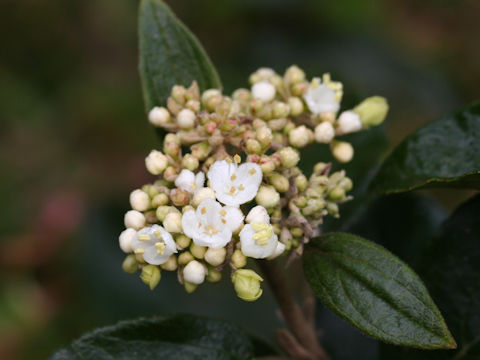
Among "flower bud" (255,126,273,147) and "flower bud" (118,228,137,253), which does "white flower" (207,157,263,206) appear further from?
"flower bud" (118,228,137,253)

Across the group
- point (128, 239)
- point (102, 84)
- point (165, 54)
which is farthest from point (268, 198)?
point (102, 84)

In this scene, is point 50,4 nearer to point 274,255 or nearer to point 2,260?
point 2,260

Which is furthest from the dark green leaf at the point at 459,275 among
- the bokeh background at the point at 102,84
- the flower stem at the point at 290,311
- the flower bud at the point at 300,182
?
the bokeh background at the point at 102,84

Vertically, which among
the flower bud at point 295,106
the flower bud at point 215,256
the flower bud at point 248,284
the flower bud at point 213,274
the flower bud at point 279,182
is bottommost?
the flower bud at point 248,284

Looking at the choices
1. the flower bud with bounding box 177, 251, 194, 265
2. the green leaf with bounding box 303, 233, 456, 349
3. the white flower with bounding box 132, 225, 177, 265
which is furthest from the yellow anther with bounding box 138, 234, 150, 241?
the green leaf with bounding box 303, 233, 456, 349

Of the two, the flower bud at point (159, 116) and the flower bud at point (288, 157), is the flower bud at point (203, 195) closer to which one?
the flower bud at point (288, 157)

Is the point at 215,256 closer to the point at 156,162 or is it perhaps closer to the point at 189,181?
the point at 189,181
